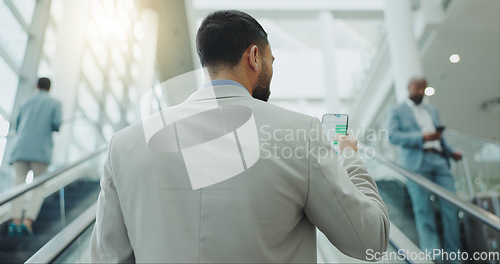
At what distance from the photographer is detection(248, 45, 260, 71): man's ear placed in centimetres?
111

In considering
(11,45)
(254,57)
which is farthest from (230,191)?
(11,45)

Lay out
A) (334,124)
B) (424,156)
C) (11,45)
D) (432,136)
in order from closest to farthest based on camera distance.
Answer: (334,124)
(432,136)
(424,156)
(11,45)

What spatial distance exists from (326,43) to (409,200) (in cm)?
852

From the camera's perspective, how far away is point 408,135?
12.1 ft

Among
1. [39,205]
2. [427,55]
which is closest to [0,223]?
[39,205]

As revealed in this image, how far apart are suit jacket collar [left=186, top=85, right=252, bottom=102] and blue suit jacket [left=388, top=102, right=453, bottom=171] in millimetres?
2983

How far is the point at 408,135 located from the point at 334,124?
245cm

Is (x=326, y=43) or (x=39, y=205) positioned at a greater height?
(x=326, y=43)

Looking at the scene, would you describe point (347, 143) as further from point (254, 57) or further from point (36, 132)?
point (36, 132)

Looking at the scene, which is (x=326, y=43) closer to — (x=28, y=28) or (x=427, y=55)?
(x=427, y=55)

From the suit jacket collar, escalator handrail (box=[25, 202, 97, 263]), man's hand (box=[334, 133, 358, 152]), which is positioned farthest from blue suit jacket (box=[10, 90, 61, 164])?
man's hand (box=[334, 133, 358, 152])

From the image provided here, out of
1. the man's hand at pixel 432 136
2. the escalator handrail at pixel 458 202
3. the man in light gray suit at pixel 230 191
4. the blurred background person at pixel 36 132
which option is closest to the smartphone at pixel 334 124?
the man in light gray suit at pixel 230 191

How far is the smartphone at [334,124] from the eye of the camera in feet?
4.93

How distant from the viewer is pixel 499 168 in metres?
4.15
